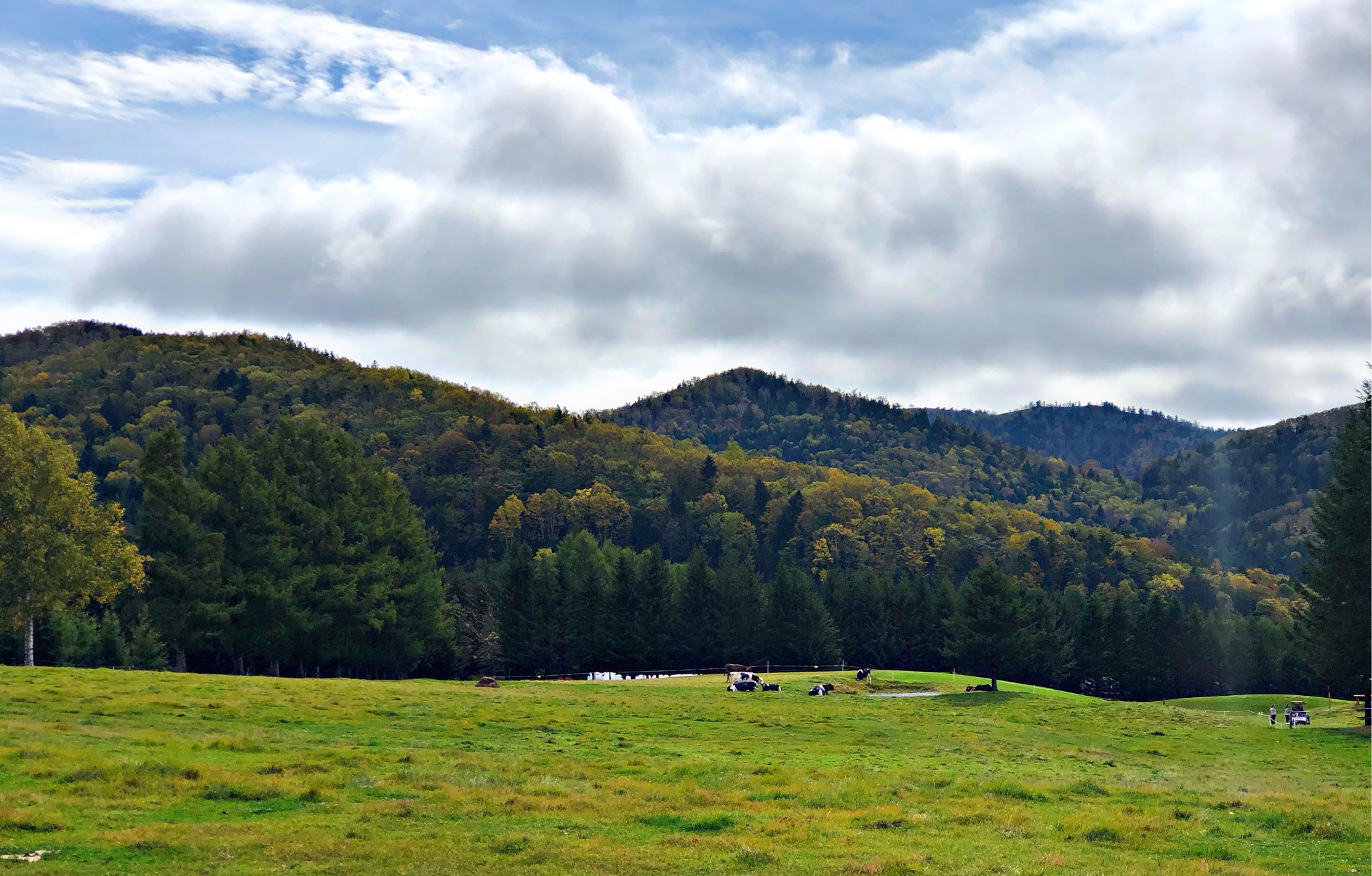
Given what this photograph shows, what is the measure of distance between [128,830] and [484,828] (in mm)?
6224

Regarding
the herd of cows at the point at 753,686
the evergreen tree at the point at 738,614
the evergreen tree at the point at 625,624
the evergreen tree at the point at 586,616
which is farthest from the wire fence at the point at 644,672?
the herd of cows at the point at 753,686

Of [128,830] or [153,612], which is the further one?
[153,612]

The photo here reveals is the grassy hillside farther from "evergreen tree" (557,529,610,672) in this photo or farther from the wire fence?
"evergreen tree" (557,529,610,672)

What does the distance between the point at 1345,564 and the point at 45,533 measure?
218 ft

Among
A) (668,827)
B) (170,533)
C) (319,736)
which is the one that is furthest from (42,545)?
(668,827)

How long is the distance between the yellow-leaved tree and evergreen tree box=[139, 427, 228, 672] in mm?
10535

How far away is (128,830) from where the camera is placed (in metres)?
20.3

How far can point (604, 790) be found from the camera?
27516mm

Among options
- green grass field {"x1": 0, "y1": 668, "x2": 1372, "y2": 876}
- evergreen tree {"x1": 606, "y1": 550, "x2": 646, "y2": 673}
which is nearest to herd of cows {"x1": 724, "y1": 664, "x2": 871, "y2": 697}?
green grass field {"x1": 0, "y1": 668, "x2": 1372, "y2": 876}

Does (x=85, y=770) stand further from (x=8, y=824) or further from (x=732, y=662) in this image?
(x=732, y=662)

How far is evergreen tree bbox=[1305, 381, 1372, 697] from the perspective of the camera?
55.9 m

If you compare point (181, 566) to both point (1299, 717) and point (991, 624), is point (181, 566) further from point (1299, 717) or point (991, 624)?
point (1299, 717)

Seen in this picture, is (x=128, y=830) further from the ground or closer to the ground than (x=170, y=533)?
closer to the ground

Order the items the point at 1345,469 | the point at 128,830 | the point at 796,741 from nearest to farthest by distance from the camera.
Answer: the point at 128,830, the point at 796,741, the point at 1345,469
